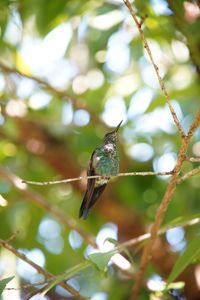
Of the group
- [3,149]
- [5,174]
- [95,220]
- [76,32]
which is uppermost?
[76,32]

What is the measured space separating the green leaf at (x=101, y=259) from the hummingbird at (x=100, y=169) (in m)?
0.27

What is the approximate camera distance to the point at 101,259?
241 cm

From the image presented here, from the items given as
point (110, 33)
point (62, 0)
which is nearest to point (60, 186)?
point (110, 33)

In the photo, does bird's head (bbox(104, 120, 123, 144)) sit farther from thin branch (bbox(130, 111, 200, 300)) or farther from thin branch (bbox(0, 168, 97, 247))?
thin branch (bbox(130, 111, 200, 300))

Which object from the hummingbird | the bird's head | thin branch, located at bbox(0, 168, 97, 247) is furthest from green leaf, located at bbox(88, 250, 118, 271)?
the bird's head

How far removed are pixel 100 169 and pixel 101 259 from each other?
2.35ft

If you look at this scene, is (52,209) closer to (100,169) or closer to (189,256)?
(100,169)

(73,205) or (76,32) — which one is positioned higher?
(76,32)

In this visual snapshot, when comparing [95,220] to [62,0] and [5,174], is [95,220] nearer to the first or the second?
[5,174]

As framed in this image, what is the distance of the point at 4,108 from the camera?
13.9 ft

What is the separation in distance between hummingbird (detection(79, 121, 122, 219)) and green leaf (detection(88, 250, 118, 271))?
0.27 metres

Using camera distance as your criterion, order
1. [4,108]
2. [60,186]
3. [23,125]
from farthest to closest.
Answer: [60,186]
[23,125]
[4,108]

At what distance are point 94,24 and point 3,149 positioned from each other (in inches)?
45.3

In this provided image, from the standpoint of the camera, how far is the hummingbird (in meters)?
2.76
